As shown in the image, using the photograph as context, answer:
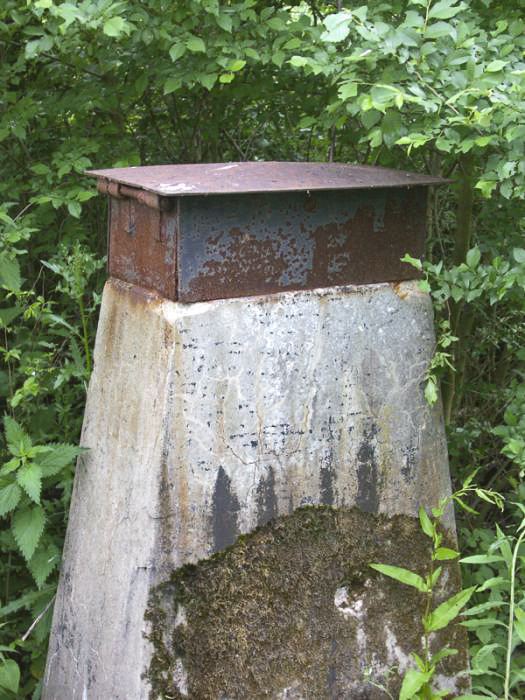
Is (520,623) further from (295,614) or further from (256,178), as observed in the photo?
(256,178)

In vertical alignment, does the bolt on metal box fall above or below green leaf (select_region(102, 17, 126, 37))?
below

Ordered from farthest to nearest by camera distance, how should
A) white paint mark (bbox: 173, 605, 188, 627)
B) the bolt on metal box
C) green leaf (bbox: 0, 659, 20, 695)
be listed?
green leaf (bbox: 0, 659, 20, 695)
white paint mark (bbox: 173, 605, 188, 627)
the bolt on metal box

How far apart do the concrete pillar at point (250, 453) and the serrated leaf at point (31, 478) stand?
14 cm

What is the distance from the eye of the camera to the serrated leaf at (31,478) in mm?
2420

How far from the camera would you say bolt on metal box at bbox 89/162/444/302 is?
214 cm

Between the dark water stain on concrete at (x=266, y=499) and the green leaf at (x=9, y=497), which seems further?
the green leaf at (x=9, y=497)

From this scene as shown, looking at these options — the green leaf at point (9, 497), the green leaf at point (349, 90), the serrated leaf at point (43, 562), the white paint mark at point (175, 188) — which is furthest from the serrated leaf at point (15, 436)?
the green leaf at point (349, 90)

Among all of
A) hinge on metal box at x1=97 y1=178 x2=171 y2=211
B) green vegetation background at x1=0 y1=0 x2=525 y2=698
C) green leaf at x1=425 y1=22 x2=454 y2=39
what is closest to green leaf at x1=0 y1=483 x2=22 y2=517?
green vegetation background at x1=0 y1=0 x2=525 y2=698

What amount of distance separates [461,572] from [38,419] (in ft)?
5.11

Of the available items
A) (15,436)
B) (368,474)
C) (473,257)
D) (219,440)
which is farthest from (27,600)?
(473,257)

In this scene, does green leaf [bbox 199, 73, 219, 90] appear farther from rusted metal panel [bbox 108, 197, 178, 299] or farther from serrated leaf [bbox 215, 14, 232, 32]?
rusted metal panel [bbox 108, 197, 178, 299]

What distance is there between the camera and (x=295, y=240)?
2303mm

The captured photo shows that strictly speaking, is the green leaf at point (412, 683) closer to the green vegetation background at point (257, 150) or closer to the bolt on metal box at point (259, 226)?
the green vegetation background at point (257, 150)

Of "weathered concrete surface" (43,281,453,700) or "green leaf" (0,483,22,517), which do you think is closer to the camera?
"weathered concrete surface" (43,281,453,700)
